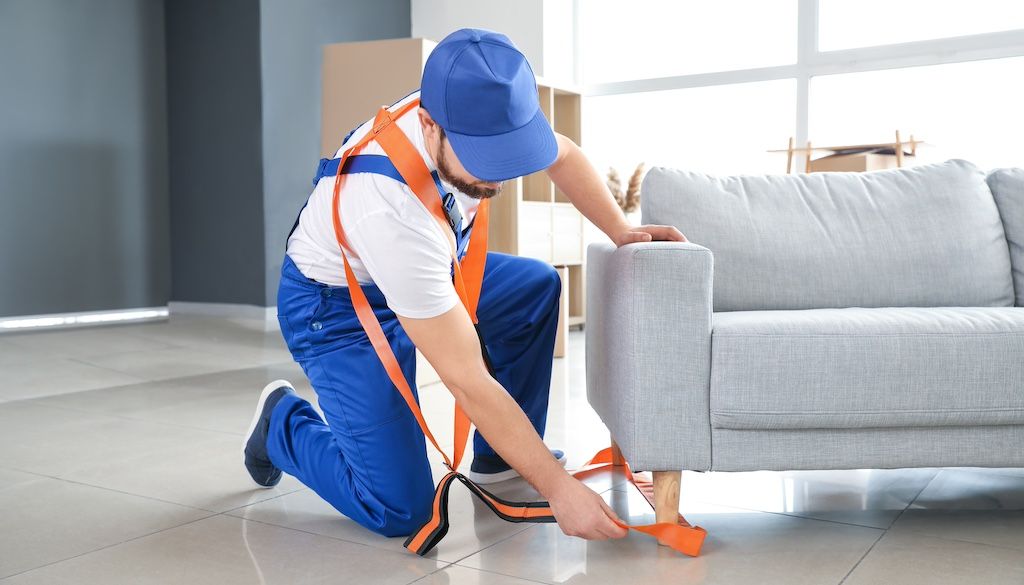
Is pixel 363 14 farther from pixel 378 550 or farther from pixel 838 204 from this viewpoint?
pixel 378 550

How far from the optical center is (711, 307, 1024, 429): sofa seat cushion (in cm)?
159

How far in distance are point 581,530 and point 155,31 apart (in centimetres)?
573

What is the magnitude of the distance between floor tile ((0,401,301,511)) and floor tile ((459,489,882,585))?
2.18 ft

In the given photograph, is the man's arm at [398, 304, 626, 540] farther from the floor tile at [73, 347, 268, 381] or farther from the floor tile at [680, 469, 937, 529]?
the floor tile at [73, 347, 268, 381]

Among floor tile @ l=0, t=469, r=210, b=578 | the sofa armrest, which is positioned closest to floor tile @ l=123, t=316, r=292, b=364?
floor tile @ l=0, t=469, r=210, b=578

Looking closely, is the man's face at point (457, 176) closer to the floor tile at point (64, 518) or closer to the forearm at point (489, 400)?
the forearm at point (489, 400)

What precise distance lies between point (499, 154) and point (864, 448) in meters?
0.86

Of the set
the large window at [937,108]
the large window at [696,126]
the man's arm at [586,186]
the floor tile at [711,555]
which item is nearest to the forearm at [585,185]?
the man's arm at [586,186]

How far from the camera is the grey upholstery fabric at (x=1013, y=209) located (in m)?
2.18

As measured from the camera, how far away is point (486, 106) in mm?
1297

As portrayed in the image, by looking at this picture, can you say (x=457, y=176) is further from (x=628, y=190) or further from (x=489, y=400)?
(x=628, y=190)

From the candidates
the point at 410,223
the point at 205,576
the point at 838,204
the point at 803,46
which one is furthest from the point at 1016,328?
the point at 803,46

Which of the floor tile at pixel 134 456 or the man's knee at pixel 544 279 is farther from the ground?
the man's knee at pixel 544 279

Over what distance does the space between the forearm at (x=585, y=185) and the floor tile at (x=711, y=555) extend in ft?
1.97
